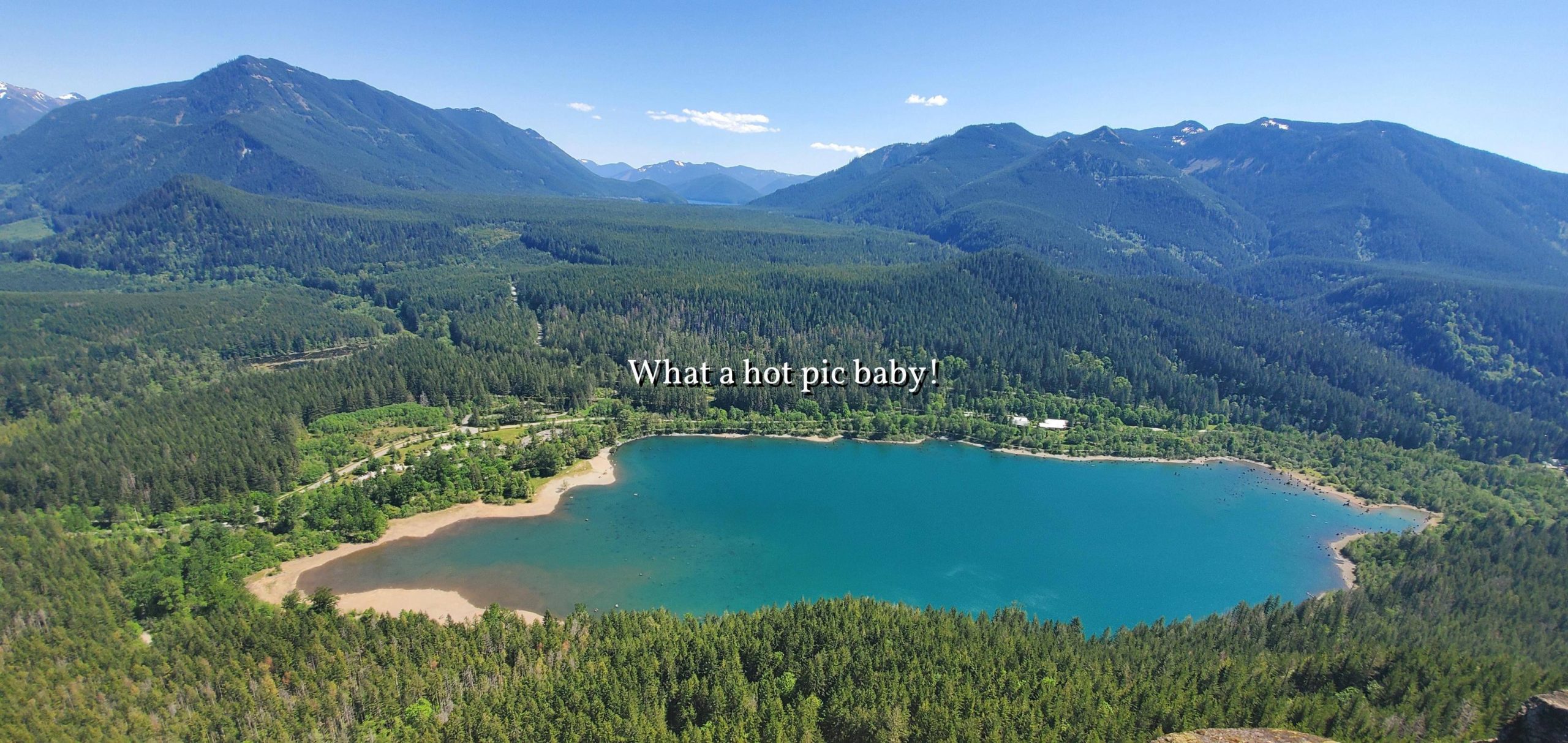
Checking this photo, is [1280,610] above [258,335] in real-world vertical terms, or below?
below

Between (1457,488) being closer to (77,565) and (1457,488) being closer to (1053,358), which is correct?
(1053,358)

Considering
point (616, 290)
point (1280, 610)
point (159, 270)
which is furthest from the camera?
point (159, 270)

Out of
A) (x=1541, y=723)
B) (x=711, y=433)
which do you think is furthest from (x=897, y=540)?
(x=1541, y=723)

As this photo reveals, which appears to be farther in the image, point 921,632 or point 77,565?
point 77,565

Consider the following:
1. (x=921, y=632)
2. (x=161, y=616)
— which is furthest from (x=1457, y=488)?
(x=161, y=616)

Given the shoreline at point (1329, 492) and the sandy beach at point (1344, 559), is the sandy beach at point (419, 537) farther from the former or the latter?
the sandy beach at point (1344, 559)

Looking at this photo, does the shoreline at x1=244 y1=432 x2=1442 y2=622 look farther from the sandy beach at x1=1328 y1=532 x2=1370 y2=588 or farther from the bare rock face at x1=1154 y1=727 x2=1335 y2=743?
the bare rock face at x1=1154 y1=727 x2=1335 y2=743

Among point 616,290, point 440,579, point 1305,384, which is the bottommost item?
point 440,579
